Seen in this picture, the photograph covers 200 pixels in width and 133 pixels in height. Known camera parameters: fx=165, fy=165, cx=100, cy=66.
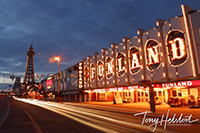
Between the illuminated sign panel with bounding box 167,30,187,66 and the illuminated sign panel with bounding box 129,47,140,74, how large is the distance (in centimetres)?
617

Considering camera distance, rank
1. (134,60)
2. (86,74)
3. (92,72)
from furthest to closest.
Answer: (86,74) → (92,72) → (134,60)

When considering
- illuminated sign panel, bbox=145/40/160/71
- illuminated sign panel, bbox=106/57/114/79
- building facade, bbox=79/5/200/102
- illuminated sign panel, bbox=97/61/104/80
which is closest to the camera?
building facade, bbox=79/5/200/102

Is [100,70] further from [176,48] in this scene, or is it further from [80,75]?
[176,48]

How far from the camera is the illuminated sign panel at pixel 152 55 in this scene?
24453mm

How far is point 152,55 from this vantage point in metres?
25.1

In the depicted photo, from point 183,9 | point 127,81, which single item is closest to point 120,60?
point 127,81

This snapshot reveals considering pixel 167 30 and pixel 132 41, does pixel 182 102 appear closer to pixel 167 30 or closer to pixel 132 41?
pixel 167 30

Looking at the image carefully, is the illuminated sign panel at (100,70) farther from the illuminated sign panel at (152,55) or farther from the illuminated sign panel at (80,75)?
the illuminated sign panel at (152,55)

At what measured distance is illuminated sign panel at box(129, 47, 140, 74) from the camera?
28.1m

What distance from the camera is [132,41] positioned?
29609mm

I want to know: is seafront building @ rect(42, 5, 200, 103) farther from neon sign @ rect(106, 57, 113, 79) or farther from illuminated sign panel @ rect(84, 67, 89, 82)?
illuminated sign panel @ rect(84, 67, 89, 82)

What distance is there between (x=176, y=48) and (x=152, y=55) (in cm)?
416

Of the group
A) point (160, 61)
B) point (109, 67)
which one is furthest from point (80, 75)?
point (160, 61)

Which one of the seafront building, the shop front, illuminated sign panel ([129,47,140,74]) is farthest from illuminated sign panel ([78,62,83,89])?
the shop front
